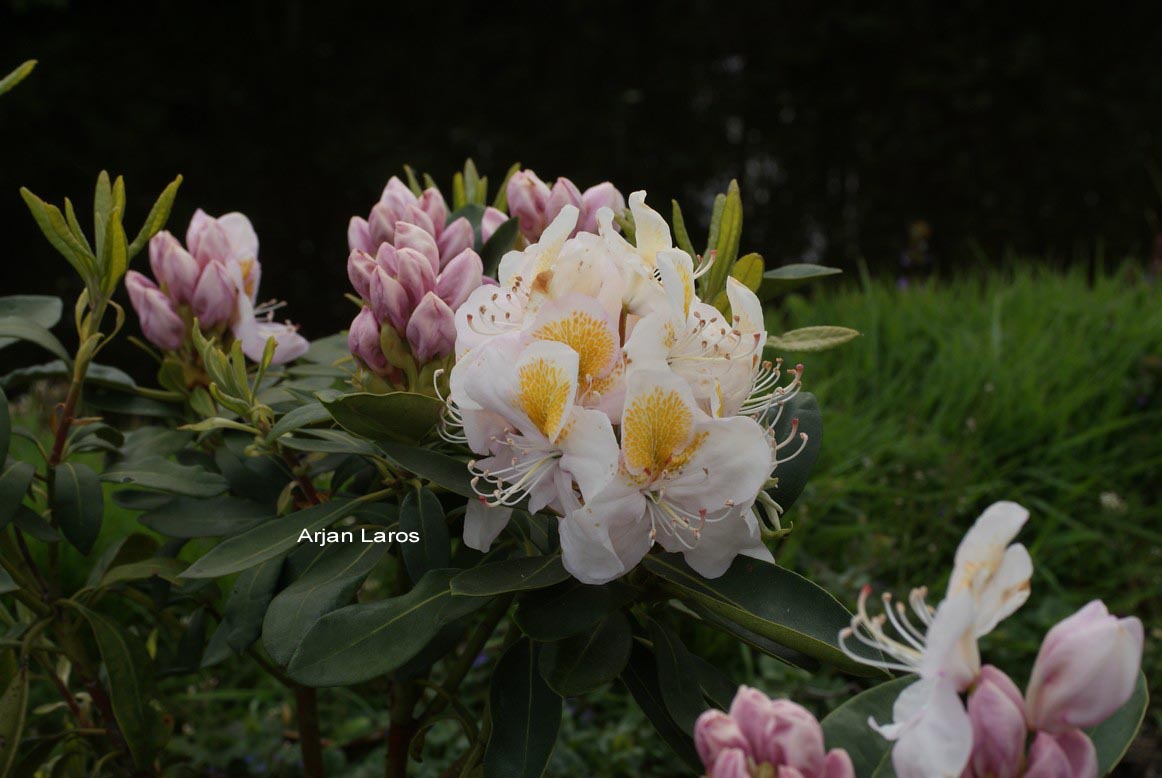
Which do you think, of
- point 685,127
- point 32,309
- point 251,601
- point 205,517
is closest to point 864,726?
point 251,601

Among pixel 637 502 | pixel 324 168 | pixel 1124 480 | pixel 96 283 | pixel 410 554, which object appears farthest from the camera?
pixel 324 168

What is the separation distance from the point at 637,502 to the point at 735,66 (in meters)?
6.02

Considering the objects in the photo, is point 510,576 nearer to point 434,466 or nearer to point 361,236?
point 434,466

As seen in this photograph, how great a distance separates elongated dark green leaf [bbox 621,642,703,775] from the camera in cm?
97

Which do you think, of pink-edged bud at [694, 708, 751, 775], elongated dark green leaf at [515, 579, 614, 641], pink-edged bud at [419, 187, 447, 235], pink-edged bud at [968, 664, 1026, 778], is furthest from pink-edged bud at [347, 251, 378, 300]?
pink-edged bud at [968, 664, 1026, 778]

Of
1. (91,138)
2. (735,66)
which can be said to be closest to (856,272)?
(735,66)

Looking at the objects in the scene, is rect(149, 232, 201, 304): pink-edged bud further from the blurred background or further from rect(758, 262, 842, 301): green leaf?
the blurred background

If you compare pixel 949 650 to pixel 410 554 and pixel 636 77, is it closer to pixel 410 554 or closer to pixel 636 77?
pixel 410 554

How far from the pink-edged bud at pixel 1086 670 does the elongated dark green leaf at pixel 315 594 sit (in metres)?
0.57

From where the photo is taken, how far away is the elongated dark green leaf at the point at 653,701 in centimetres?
97

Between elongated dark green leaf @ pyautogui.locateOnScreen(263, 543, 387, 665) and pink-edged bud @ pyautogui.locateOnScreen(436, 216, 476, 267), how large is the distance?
1.01 ft

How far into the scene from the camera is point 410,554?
100 cm

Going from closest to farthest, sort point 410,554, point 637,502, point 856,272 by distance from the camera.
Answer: point 637,502 < point 410,554 < point 856,272

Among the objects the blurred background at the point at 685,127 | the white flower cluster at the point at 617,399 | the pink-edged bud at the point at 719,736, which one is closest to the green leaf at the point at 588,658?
the white flower cluster at the point at 617,399
